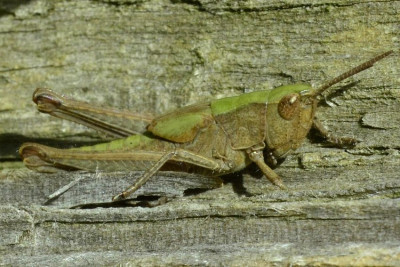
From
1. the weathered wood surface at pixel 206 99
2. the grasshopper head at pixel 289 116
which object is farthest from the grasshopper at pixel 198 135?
the weathered wood surface at pixel 206 99

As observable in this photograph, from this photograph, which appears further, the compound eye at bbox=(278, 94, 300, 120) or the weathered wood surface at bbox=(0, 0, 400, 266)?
the compound eye at bbox=(278, 94, 300, 120)

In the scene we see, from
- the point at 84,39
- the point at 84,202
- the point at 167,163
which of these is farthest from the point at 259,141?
the point at 84,39

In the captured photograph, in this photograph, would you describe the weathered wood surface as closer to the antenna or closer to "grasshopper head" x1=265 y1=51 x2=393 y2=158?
"grasshopper head" x1=265 y1=51 x2=393 y2=158

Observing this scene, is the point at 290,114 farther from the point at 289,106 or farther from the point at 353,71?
the point at 353,71

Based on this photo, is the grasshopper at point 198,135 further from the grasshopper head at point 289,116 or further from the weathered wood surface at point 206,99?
the weathered wood surface at point 206,99

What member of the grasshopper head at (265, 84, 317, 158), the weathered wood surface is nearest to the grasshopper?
the grasshopper head at (265, 84, 317, 158)

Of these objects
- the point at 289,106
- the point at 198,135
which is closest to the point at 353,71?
the point at 289,106

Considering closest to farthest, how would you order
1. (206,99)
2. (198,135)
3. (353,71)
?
(353,71)
(198,135)
(206,99)

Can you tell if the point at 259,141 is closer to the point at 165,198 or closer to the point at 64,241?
the point at 165,198
